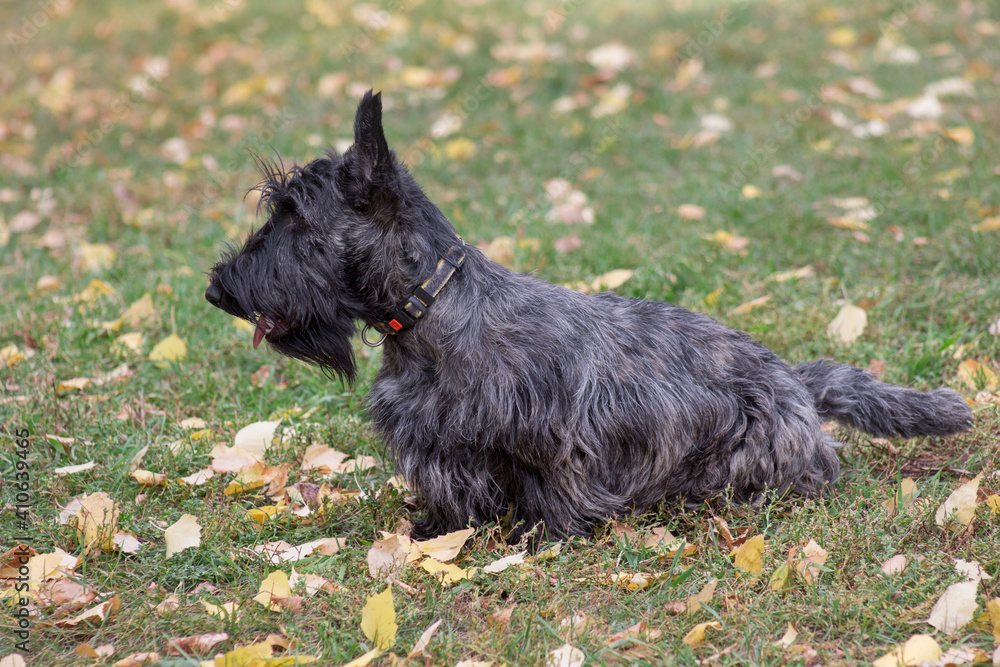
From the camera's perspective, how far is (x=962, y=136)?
6.79m

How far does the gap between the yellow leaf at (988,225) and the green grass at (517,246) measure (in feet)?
0.67

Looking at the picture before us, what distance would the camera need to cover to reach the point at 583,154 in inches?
301

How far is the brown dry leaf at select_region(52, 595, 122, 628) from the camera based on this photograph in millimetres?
2826

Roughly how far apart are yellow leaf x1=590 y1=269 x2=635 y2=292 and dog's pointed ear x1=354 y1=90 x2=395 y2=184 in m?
2.45

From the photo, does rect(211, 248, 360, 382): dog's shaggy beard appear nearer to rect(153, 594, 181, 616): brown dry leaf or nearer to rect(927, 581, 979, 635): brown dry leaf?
rect(153, 594, 181, 616): brown dry leaf

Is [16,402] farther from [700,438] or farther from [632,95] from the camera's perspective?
[632,95]

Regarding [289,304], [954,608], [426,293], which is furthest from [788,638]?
[289,304]

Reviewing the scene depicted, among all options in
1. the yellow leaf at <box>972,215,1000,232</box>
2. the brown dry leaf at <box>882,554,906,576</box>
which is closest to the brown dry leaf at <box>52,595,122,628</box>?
the brown dry leaf at <box>882,554,906,576</box>

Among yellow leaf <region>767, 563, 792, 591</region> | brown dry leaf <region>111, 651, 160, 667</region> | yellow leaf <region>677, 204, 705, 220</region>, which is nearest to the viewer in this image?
brown dry leaf <region>111, 651, 160, 667</region>

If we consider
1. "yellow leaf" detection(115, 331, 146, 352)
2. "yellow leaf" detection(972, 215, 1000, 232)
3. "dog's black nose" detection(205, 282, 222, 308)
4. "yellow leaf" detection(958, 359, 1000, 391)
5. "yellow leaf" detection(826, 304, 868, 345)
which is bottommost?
"yellow leaf" detection(958, 359, 1000, 391)

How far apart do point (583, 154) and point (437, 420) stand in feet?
16.2

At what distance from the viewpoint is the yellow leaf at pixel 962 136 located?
22.2 feet

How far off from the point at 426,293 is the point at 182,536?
132cm

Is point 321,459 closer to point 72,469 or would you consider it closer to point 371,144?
point 72,469
